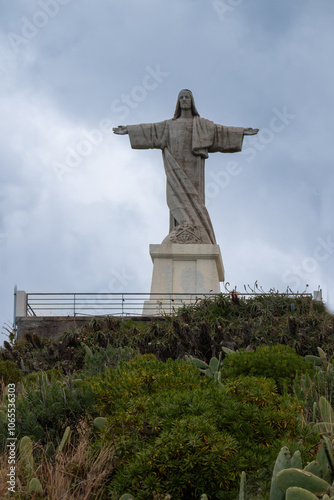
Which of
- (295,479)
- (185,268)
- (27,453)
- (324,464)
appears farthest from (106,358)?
(295,479)

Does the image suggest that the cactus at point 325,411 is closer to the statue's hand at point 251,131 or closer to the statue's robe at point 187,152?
the statue's robe at point 187,152

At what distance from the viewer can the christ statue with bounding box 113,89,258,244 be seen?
20.3 m

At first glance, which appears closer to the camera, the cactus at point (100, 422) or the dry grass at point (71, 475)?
the dry grass at point (71, 475)

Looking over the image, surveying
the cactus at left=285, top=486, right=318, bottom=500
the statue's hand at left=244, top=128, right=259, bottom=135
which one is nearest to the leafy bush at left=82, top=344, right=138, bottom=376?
the cactus at left=285, top=486, right=318, bottom=500

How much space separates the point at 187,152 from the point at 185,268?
11.1ft

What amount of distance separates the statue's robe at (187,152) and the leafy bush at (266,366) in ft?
32.5

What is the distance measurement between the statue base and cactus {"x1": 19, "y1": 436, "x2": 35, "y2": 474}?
1155cm

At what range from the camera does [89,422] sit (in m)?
8.29

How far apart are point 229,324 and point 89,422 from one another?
7.53 m

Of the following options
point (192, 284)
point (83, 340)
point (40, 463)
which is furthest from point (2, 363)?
point (192, 284)

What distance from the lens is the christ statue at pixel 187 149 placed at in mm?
20297

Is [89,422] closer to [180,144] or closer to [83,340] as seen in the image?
[83,340]

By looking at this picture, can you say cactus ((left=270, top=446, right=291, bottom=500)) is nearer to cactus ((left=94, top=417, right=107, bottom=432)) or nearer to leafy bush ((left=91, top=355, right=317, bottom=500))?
leafy bush ((left=91, top=355, right=317, bottom=500))

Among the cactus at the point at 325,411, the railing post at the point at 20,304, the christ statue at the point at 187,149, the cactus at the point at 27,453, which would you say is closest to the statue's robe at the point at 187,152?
the christ statue at the point at 187,149
